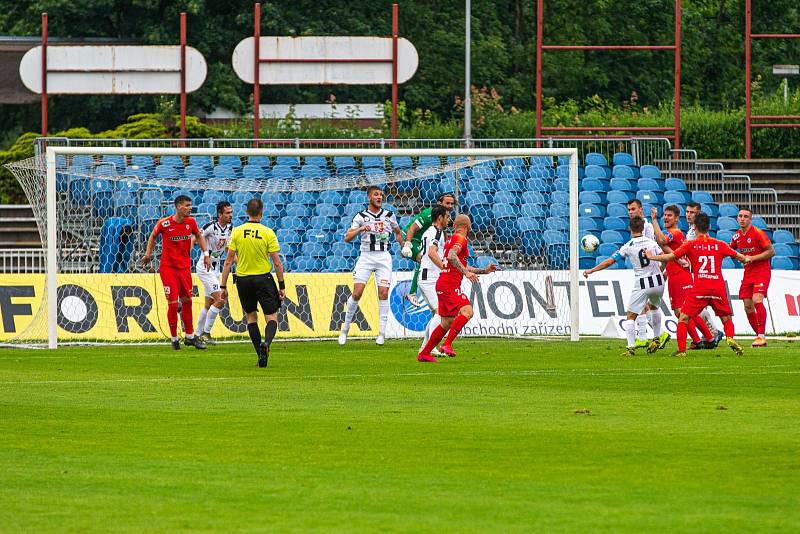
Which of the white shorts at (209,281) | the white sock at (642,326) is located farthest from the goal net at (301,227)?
the white sock at (642,326)

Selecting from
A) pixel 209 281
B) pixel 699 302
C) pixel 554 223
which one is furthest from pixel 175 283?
pixel 699 302

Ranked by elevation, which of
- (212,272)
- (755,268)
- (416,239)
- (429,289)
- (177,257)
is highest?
(416,239)

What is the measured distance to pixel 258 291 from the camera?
18.3 m

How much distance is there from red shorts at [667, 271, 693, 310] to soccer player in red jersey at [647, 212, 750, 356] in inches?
32.3

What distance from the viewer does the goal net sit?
2361cm

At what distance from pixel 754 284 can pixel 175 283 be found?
8.18 metres

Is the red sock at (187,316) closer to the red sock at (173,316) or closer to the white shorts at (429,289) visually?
the red sock at (173,316)

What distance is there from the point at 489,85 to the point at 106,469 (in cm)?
4368

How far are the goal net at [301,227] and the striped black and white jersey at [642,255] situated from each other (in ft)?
10.2

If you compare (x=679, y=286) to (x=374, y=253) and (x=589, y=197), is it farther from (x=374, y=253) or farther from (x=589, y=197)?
(x=589, y=197)

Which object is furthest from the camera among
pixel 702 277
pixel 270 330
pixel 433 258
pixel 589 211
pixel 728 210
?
pixel 728 210

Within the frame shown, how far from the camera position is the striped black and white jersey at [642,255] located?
20.1 m

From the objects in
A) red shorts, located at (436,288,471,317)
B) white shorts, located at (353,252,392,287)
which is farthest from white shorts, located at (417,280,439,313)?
red shorts, located at (436,288,471,317)

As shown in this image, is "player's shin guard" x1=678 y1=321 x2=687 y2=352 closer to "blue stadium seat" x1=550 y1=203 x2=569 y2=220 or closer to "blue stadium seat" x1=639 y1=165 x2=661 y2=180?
"blue stadium seat" x1=550 y1=203 x2=569 y2=220
